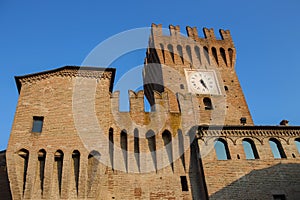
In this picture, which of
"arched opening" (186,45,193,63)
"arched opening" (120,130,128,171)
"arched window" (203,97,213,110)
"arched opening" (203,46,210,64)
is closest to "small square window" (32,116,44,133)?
"arched opening" (120,130,128,171)

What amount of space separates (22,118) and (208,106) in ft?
43.3

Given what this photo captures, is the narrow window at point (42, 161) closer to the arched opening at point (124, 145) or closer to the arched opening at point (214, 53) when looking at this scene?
the arched opening at point (124, 145)

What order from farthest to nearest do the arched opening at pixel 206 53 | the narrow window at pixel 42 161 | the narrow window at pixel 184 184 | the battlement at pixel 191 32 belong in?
the battlement at pixel 191 32
the arched opening at pixel 206 53
the narrow window at pixel 184 184
the narrow window at pixel 42 161

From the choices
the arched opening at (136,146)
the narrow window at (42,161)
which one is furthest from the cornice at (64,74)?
the narrow window at (42,161)

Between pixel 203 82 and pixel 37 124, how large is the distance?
47.3 ft

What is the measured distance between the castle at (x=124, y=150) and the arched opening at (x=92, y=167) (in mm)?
43

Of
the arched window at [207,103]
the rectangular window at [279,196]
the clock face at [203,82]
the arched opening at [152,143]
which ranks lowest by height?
the rectangular window at [279,196]

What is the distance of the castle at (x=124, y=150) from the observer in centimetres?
1382

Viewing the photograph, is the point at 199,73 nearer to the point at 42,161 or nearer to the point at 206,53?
the point at 206,53

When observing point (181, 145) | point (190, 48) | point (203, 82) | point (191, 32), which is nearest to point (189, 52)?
point (190, 48)

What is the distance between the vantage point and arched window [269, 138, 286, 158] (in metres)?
17.1

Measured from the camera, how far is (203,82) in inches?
1004

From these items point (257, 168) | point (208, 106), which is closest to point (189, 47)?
point (208, 106)

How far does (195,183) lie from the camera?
53.5ft
